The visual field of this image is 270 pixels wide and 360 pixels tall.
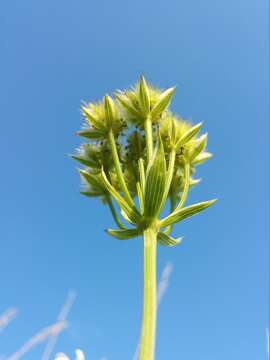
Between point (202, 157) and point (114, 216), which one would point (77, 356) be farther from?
point (202, 157)

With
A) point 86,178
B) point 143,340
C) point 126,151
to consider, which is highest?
point 126,151

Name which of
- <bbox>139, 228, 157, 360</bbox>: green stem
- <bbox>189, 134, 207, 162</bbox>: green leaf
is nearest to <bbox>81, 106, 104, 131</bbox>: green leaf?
<bbox>189, 134, 207, 162</bbox>: green leaf

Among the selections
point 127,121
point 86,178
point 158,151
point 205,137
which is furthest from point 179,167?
point 158,151

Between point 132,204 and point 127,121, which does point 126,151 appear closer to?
point 127,121

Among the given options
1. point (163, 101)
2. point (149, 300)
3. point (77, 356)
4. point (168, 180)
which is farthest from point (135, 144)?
point (77, 356)

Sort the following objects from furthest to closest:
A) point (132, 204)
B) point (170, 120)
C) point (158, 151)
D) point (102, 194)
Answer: point (102, 194) < point (170, 120) < point (132, 204) < point (158, 151)
